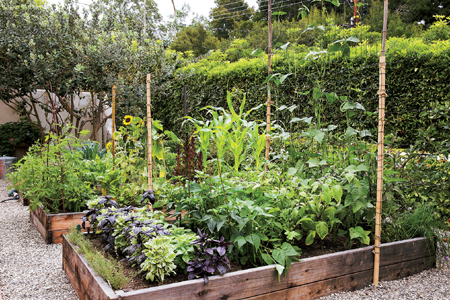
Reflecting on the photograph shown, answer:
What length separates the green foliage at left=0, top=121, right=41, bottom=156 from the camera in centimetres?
707

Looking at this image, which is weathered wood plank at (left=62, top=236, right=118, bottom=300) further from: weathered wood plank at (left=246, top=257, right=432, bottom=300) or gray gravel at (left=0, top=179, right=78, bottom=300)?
weathered wood plank at (left=246, top=257, right=432, bottom=300)

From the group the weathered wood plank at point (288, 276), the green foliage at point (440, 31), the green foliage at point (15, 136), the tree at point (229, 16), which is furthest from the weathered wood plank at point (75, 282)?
the tree at point (229, 16)

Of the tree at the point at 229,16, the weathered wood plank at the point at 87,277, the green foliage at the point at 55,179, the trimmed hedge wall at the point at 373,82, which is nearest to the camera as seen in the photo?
the weathered wood plank at the point at 87,277

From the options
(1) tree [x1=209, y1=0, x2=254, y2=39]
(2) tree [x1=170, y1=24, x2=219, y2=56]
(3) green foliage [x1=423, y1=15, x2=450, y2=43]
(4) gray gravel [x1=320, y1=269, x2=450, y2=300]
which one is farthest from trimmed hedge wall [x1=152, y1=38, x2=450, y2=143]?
(1) tree [x1=209, y1=0, x2=254, y2=39]

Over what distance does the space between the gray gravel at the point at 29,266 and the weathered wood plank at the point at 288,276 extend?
0.85 metres

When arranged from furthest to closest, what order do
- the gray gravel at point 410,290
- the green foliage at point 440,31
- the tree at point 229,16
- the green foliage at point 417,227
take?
the tree at point 229,16 < the green foliage at point 440,31 < the green foliage at point 417,227 < the gray gravel at point 410,290

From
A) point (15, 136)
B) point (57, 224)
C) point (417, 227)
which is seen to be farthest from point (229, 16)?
point (417, 227)

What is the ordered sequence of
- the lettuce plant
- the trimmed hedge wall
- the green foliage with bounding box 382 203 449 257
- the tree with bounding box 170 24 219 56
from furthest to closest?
the tree with bounding box 170 24 219 56 < the trimmed hedge wall < the green foliage with bounding box 382 203 449 257 < the lettuce plant

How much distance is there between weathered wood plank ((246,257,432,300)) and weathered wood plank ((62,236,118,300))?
698 millimetres

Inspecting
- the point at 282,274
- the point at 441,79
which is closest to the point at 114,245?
the point at 282,274

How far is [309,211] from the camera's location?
1.99 m

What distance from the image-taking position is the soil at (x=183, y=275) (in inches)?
60.7

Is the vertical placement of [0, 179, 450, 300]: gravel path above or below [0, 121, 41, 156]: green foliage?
below

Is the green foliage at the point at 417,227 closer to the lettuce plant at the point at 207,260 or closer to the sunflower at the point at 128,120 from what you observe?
the lettuce plant at the point at 207,260
